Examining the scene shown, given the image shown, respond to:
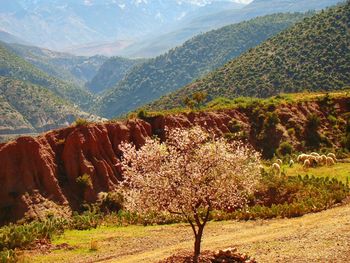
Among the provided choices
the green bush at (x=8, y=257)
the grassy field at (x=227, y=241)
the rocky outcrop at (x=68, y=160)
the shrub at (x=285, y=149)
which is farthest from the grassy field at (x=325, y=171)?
the green bush at (x=8, y=257)

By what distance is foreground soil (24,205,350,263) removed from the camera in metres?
22.2

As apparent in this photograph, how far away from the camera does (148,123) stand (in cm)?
6003

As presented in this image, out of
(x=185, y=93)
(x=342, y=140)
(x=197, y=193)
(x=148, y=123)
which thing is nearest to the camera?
(x=197, y=193)

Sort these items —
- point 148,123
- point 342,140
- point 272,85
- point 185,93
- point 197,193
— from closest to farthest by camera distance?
point 197,193 → point 148,123 → point 342,140 → point 272,85 → point 185,93

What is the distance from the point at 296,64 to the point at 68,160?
251 ft

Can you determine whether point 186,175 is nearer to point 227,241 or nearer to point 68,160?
point 227,241

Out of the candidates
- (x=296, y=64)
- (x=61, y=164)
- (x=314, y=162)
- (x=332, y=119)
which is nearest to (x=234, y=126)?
(x=332, y=119)

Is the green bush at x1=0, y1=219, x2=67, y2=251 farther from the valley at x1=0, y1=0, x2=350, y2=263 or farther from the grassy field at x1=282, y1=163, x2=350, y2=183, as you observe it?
the grassy field at x1=282, y1=163, x2=350, y2=183

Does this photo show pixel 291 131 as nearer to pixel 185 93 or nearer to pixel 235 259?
pixel 235 259

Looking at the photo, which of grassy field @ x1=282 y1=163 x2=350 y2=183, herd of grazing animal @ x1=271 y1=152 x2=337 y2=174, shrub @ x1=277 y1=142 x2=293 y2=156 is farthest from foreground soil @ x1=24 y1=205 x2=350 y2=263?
shrub @ x1=277 y1=142 x2=293 y2=156

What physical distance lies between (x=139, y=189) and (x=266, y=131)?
4754 centimetres

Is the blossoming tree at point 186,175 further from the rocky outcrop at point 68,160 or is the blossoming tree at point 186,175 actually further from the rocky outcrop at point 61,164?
the rocky outcrop at point 61,164

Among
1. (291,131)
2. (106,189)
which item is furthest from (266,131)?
(106,189)

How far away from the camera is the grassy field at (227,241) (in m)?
22.2
